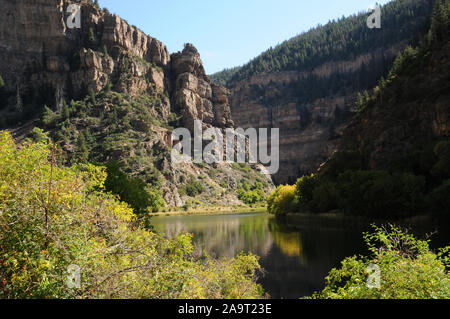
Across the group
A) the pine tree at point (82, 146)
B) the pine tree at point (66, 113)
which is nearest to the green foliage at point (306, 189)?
the pine tree at point (82, 146)

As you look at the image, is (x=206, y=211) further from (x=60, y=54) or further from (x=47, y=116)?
(x=60, y=54)

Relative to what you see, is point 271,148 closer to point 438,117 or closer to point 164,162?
point 164,162

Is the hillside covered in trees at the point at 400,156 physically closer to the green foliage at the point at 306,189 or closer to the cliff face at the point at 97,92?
the green foliage at the point at 306,189

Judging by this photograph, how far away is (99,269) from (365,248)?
23710 millimetres

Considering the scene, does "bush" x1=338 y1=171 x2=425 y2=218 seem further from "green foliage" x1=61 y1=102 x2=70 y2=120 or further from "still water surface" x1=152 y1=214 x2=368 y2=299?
"green foliage" x1=61 y1=102 x2=70 y2=120

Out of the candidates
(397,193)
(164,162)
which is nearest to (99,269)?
(397,193)

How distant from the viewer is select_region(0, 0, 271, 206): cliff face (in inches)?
4459

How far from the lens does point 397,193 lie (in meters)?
36.8

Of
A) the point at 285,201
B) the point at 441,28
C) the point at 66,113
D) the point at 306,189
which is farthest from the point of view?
the point at 66,113

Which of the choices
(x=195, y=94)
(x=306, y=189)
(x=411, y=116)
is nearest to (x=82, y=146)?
(x=306, y=189)

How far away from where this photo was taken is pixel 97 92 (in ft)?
422

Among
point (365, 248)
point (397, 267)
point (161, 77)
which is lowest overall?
point (365, 248)

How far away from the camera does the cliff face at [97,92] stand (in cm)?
11325
